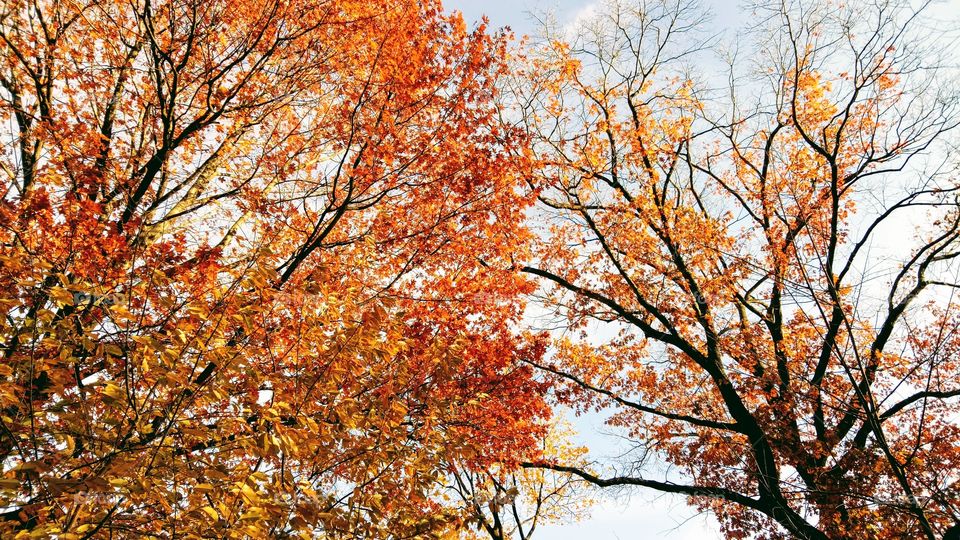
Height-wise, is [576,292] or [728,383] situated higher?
[576,292]

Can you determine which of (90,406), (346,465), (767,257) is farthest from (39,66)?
(767,257)

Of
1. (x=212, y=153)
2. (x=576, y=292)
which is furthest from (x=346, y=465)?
(x=576, y=292)

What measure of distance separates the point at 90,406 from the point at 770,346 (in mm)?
11969

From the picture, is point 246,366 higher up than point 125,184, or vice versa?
point 125,184

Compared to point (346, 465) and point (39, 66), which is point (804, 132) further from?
point (39, 66)

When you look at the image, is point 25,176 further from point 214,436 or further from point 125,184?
point 214,436

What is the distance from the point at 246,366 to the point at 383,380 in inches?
64.3

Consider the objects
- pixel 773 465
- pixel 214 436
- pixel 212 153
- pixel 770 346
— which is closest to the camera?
pixel 214 436

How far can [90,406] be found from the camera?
2.92 metres

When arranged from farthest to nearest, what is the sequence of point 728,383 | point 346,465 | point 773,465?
point 728,383 < point 773,465 < point 346,465

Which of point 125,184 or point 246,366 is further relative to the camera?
point 125,184

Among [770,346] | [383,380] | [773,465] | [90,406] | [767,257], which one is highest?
[767,257]

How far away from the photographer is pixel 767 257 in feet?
37.6

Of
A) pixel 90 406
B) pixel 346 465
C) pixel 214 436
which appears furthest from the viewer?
pixel 346 465
